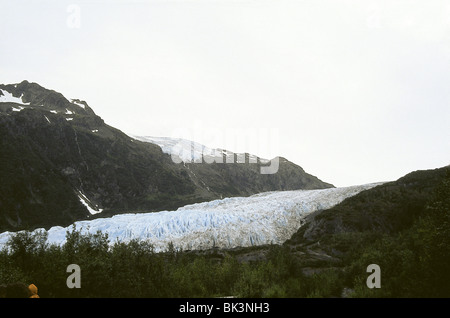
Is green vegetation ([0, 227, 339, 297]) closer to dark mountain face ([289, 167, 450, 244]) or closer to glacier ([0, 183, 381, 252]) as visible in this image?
dark mountain face ([289, 167, 450, 244])

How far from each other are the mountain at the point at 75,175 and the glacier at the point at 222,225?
231 ft

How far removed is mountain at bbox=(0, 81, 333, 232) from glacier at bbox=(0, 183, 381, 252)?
7049 centimetres

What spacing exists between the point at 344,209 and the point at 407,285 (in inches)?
1045

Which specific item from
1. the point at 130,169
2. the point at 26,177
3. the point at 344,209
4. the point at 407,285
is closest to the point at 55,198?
the point at 26,177

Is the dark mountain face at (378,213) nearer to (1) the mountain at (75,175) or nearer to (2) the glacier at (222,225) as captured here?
(2) the glacier at (222,225)

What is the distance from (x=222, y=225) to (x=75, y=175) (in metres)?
119

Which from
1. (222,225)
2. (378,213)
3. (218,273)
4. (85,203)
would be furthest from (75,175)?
(218,273)

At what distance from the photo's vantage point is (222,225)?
1738 inches

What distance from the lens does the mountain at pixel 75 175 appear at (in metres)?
117

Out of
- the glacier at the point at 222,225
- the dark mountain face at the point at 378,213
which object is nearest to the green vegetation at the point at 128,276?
the dark mountain face at the point at 378,213

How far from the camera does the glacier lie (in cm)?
4131

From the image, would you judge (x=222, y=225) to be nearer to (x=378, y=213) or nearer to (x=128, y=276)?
(x=378, y=213)
